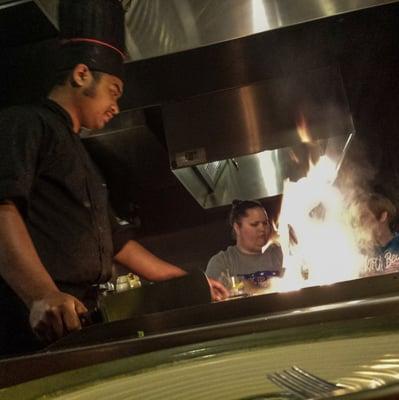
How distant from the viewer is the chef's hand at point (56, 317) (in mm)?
713

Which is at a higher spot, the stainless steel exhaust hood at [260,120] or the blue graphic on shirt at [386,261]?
the stainless steel exhaust hood at [260,120]

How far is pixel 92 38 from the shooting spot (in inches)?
54.5

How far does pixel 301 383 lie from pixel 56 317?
0.42m

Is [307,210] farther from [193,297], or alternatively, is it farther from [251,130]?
[193,297]

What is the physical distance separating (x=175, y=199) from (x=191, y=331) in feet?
9.85

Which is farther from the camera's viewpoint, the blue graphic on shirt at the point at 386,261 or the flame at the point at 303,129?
the flame at the point at 303,129

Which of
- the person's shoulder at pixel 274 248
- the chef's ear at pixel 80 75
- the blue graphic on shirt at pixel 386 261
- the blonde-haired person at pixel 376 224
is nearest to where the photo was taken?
the chef's ear at pixel 80 75

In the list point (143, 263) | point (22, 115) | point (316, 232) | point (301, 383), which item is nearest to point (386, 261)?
point (316, 232)

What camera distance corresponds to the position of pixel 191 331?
0.48 meters

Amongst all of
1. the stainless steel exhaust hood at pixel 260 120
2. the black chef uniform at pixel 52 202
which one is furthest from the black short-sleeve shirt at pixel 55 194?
the stainless steel exhaust hood at pixel 260 120

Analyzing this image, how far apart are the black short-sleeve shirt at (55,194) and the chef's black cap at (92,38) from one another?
22cm

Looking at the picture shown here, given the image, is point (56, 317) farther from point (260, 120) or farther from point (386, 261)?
point (260, 120)

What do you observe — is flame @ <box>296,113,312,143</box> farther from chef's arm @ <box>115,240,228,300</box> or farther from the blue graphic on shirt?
chef's arm @ <box>115,240,228,300</box>

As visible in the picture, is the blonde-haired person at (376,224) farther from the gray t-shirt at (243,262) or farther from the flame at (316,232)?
the gray t-shirt at (243,262)
